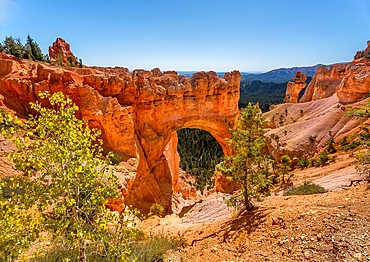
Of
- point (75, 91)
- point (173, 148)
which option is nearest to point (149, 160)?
point (173, 148)

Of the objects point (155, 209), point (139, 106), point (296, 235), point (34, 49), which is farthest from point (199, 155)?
point (296, 235)

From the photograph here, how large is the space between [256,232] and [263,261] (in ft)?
5.97

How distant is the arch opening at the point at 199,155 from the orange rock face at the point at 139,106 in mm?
11275

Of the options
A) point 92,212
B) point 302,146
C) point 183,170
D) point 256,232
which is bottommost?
point 183,170

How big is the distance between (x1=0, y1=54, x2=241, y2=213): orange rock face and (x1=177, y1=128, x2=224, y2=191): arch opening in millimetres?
11275

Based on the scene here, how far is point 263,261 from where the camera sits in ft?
24.7

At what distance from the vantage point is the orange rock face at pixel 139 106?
60.7 ft

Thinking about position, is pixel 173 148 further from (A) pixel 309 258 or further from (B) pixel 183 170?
(A) pixel 309 258

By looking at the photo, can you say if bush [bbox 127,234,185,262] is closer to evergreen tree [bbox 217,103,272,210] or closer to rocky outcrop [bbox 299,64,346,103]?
evergreen tree [bbox 217,103,272,210]

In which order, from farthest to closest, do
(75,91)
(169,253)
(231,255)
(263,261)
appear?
(75,91) < (169,253) < (231,255) < (263,261)

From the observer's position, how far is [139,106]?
26.0 meters

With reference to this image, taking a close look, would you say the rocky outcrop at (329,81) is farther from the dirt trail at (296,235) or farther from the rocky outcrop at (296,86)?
the dirt trail at (296,235)

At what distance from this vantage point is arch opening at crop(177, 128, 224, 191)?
47.9 metres

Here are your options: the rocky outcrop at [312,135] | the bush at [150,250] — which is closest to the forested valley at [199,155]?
the rocky outcrop at [312,135]
